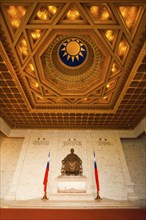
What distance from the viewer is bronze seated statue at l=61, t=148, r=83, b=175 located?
9.25 meters

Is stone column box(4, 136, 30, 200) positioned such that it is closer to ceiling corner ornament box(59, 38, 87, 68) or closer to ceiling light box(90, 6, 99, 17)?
ceiling corner ornament box(59, 38, 87, 68)

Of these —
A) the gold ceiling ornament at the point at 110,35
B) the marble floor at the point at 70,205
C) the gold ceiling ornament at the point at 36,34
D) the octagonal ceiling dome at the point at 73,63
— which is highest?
the octagonal ceiling dome at the point at 73,63

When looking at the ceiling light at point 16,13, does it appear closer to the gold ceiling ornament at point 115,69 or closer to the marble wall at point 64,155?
the gold ceiling ornament at point 115,69

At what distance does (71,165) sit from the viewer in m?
9.41

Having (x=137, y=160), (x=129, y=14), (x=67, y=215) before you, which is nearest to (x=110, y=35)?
(x=129, y=14)

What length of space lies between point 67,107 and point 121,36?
5.32m

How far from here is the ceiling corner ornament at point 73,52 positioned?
21.0 feet

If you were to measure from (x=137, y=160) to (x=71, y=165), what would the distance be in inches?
204

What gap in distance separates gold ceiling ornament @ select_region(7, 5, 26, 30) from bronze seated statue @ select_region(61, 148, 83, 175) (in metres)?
8.02

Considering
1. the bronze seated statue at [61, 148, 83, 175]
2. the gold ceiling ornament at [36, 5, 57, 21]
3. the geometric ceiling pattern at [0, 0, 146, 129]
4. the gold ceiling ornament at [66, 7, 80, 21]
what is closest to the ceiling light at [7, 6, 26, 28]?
the geometric ceiling pattern at [0, 0, 146, 129]

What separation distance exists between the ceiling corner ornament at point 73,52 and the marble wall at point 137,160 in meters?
7.94

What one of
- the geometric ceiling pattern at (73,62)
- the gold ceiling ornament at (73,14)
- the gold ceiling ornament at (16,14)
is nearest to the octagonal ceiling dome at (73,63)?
the geometric ceiling pattern at (73,62)

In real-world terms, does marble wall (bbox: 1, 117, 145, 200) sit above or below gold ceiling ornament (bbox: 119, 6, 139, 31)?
below

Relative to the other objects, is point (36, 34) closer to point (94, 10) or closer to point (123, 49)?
point (94, 10)
